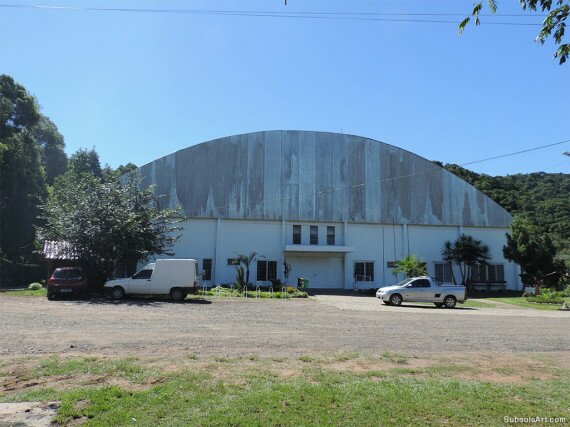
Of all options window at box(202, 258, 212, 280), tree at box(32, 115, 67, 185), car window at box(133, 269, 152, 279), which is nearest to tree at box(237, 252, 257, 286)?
window at box(202, 258, 212, 280)

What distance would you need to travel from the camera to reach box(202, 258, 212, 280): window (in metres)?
35.6

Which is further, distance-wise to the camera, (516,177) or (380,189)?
(516,177)

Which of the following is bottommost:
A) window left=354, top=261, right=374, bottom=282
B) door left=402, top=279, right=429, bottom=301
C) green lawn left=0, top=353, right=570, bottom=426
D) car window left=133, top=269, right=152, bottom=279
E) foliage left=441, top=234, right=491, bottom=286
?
green lawn left=0, top=353, right=570, bottom=426

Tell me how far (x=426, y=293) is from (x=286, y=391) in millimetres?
19814

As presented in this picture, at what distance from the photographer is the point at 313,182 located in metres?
37.3

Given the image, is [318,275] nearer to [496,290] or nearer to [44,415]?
[496,290]

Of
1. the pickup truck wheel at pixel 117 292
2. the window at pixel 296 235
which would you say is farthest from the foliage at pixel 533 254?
the pickup truck wheel at pixel 117 292

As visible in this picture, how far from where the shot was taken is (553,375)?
7516mm

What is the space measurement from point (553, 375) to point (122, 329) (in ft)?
32.8

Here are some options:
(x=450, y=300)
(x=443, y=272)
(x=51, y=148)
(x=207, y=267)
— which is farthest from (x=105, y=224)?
(x=51, y=148)

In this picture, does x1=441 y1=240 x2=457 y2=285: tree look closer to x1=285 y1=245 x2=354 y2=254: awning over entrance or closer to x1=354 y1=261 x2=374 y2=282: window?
x1=354 y1=261 x2=374 y2=282: window

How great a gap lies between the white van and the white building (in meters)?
12.5

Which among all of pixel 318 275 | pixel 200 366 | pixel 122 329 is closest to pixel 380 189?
pixel 318 275

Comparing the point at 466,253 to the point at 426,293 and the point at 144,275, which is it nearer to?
the point at 426,293
